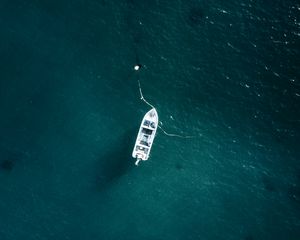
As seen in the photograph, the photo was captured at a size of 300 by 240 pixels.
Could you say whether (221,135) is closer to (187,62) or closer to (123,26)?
(187,62)

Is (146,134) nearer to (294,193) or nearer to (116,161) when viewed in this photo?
(116,161)

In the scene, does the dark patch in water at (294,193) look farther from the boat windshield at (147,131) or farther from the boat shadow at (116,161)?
the boat shadow at (116,161)

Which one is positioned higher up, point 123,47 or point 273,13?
point 273,13

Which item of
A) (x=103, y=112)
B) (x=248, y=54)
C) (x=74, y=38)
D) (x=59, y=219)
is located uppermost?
(x=248, y=54)

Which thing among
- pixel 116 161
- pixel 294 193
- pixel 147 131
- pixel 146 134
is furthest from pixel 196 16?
pixel 294 193

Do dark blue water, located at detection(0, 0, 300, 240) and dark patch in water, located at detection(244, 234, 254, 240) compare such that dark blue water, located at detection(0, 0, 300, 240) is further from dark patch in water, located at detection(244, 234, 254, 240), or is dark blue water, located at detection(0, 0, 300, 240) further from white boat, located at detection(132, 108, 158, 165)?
white boat, located at detection(132, 108, 158, 165)

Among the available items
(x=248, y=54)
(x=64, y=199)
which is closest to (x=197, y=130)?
(x=248, y=54)
